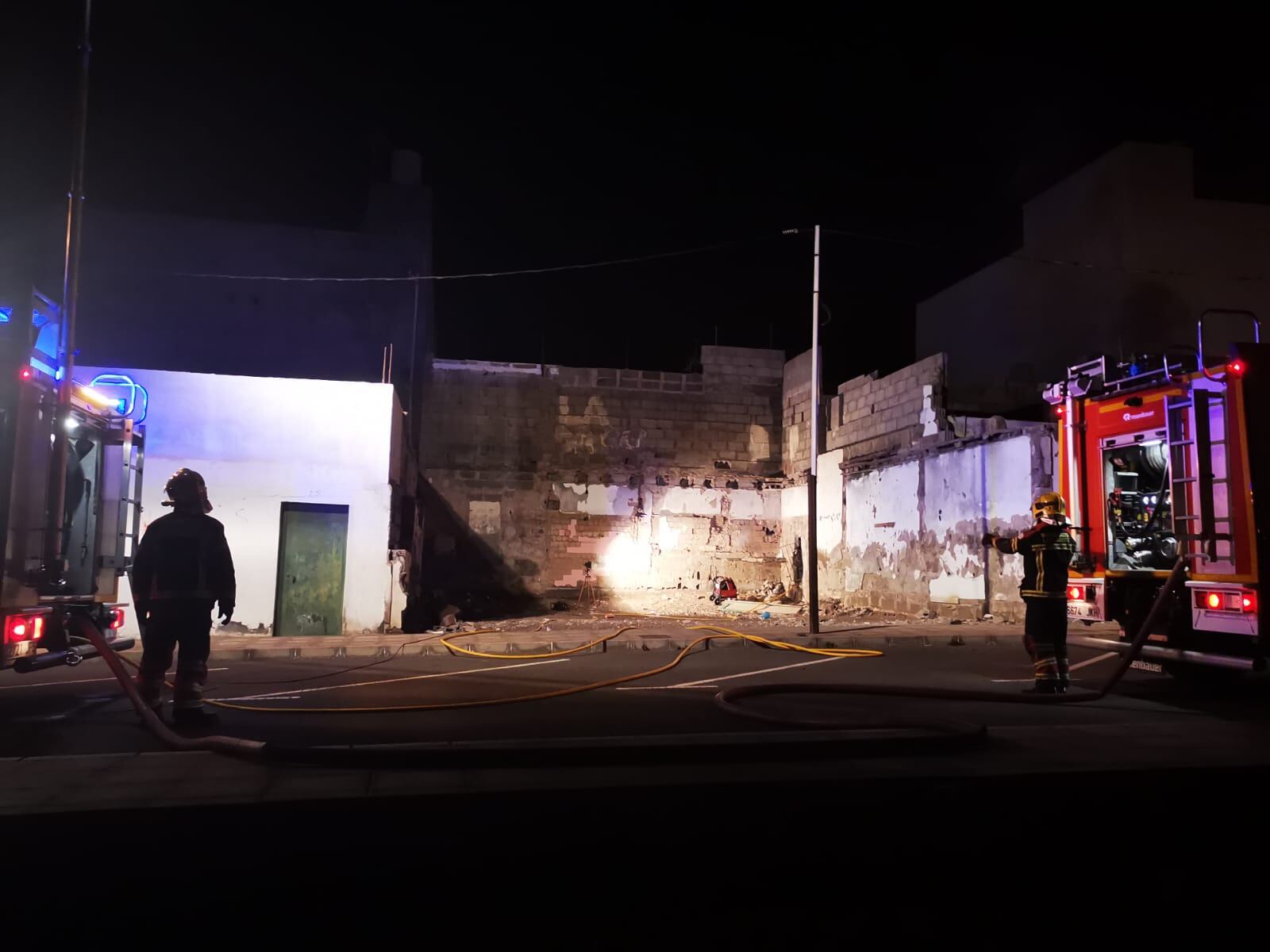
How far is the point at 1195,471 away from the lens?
6.89m

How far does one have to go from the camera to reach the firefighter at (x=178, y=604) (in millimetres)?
5887

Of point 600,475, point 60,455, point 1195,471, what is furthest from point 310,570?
point 1195,471

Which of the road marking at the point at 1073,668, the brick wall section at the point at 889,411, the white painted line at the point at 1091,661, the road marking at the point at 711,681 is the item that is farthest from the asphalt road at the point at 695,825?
the brick wall section at the point at 889,411

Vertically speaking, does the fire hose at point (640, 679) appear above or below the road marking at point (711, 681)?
above

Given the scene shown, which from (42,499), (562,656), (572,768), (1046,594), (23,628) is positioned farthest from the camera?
(562,656)

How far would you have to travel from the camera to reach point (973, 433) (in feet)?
50.3

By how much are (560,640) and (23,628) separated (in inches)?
295

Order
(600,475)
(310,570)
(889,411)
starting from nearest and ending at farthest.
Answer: (310,570), (889,411), (600,475)

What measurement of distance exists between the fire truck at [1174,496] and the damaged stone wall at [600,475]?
1292cm

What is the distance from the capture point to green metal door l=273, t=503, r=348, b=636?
41.9 feet

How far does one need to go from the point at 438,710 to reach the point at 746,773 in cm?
319

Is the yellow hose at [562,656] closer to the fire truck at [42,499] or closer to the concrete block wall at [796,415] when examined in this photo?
the fire truck at [42,499]

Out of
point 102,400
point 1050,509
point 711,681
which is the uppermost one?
point 102,400

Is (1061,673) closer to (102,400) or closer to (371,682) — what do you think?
(371,682)
